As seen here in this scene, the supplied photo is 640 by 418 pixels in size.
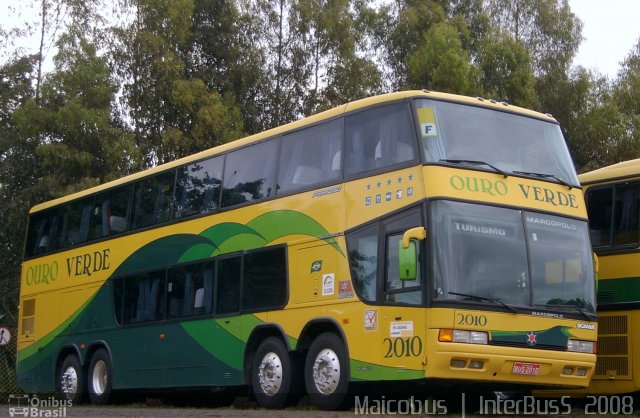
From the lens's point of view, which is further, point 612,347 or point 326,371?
point 612,347

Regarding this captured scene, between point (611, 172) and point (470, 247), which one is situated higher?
point (611, 172)

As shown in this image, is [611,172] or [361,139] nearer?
[361,139]

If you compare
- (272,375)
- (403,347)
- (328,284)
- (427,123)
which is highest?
(427,123)

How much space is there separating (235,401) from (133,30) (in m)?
16.2

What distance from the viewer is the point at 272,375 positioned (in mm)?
15211

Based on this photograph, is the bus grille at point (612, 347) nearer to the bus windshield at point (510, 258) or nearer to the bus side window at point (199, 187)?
the bus windshield at point (510, 258)

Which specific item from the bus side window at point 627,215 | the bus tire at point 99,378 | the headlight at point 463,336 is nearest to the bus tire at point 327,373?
the headlight at point 463,336

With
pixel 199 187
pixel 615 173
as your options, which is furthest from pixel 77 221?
pixel 615 173

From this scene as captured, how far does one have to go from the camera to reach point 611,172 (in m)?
15.8

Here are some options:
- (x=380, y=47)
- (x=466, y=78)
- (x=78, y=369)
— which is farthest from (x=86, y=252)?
(x=380, y=47)

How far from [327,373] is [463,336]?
242cm

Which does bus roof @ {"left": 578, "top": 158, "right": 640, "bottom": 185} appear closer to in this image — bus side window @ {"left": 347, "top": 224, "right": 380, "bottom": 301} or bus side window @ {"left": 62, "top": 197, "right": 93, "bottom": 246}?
bus side window @ {"left": 347, "top": 224, "right": 380, "bottom": 301}

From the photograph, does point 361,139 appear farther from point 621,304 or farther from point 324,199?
point 621,304

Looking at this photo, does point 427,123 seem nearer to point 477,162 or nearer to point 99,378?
point 477,162
